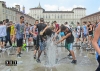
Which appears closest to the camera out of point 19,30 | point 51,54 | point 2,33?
point 51,54

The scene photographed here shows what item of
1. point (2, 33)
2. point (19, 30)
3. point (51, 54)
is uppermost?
point (19, 30)

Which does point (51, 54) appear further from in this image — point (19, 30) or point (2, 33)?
point (2, 33)

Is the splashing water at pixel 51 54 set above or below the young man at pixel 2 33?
below

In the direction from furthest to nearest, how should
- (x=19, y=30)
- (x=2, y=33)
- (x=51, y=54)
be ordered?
(x=2, y=33) < (x=19, y=30) < (x=51, y=54)

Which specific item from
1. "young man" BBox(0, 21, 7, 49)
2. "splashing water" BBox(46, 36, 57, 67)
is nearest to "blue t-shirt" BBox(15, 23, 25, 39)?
"splashing water" BBox(46, 36, 57, 67)

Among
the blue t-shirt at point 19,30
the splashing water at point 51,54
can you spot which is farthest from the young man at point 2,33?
the splashing water at point 51,54

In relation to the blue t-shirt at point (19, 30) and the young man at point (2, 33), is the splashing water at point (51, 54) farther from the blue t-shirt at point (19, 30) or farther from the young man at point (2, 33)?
the young man at point (2, 33)

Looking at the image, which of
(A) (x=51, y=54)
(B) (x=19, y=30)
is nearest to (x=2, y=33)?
(B) (x=19, y=30)

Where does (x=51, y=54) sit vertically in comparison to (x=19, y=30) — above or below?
below

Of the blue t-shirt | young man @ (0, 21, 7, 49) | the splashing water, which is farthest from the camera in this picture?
young man @ (0, 21, 7, 49)

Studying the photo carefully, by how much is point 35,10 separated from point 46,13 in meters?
10.6

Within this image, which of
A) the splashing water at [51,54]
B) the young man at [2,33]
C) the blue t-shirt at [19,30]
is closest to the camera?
the splashing water at [51,54]

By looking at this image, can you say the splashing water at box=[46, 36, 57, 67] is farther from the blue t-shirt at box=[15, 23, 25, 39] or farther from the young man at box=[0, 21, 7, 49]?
the young man at box=[0, 21, 7, 49]

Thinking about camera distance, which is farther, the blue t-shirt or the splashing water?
the blue t-shirt
